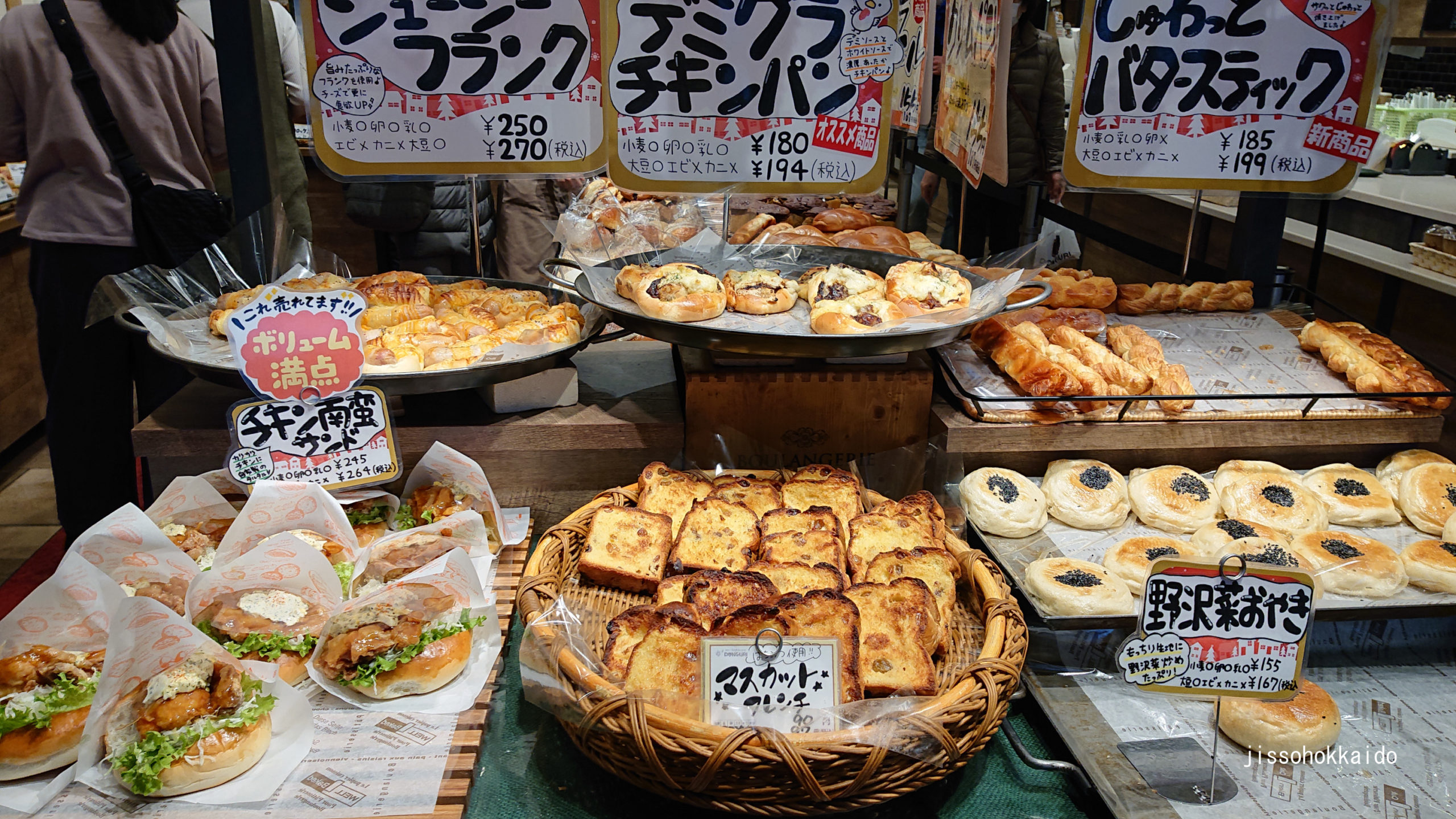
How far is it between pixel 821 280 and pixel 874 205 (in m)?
2.62

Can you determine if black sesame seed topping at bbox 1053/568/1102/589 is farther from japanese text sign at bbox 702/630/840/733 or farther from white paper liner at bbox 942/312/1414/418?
japanese text sign at bbox 702/630/840/733

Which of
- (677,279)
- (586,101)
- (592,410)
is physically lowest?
(592,410)

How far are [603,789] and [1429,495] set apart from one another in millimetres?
2232

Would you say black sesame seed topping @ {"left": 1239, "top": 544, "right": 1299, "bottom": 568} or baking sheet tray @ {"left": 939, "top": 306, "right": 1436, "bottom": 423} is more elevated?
baking sheet tray @ {"left": 939, "top": 306, "right": 1436, "bottom": 423}

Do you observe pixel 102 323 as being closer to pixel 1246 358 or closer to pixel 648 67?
pixel 648 67

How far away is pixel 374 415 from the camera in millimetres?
2074

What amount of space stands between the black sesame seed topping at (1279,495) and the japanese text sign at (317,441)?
223 centimetres

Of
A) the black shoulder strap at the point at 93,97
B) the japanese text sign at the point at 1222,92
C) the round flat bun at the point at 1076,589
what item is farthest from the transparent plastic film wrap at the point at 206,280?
the japanese text sign at the point at 1222,92

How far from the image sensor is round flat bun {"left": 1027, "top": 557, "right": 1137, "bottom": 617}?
191cm

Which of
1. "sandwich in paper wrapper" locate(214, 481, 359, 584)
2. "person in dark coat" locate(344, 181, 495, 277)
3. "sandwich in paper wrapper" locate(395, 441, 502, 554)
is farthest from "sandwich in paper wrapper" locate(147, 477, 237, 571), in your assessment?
"person in dark coat" locate(344, 181, 495, 277)

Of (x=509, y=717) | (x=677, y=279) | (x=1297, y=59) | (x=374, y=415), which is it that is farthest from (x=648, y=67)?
(x=1297, y=59)

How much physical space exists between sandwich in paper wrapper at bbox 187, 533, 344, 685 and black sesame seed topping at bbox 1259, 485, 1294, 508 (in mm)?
2301

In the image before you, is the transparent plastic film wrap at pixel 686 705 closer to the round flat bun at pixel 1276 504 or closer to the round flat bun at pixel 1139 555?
the round flat bun at pixel 1139 555

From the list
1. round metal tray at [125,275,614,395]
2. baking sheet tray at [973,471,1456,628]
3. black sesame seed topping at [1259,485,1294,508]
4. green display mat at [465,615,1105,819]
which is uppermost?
round metal tray at [125,275,614,395]
